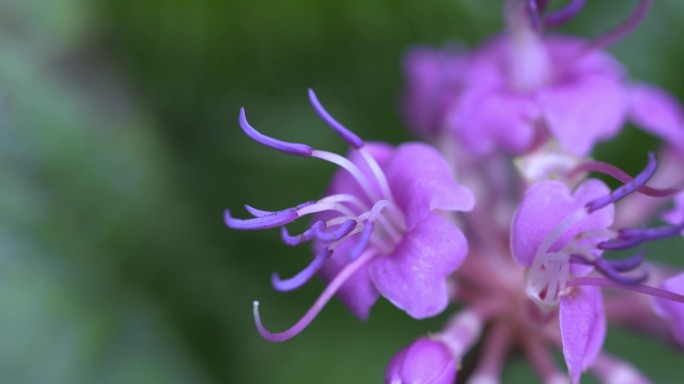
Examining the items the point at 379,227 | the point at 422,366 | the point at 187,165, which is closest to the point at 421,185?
the point at 379,227

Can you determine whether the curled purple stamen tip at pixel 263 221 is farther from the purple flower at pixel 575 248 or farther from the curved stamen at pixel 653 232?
the curved stamen at pixel 653 232

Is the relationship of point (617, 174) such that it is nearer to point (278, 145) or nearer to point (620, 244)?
point (620, 244)

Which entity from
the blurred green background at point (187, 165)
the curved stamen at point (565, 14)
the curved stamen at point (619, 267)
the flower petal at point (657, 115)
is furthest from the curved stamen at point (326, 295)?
the blurred green background at point (187, 165)

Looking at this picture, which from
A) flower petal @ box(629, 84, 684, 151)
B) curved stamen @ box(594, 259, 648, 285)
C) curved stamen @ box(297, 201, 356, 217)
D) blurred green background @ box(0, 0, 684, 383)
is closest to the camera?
curved stamen @ box(594, 259, 648, 285)

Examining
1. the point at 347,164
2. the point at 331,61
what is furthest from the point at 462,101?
the point at 331,61

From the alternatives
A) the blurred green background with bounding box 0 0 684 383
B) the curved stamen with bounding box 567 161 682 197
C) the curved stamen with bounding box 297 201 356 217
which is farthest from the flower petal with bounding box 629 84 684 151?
the curved stamen with bounding box 297 201 356 217

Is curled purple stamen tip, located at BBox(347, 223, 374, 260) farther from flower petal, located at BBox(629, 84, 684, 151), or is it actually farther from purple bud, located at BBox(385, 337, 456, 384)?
flower petal, located at BBox(629, 84, 684, 151)

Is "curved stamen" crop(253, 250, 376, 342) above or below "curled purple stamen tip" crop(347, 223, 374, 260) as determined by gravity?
below

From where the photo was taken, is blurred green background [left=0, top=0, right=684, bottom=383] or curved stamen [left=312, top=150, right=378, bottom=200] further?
blurred green background [left=0, top=0, right=684, bottom=383]

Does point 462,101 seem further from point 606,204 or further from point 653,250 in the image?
point 653,250
